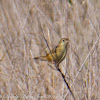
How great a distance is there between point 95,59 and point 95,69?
43 millimetres

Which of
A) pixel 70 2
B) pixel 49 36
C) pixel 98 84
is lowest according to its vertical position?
pixel 98 84

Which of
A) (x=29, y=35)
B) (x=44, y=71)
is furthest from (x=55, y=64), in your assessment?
(x=29, y=35)

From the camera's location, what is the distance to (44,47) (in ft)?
1.94

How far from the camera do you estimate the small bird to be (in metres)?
0.59

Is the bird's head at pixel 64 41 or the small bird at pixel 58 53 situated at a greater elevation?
the bird's head at pixel 64 41

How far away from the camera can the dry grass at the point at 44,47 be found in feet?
1.82

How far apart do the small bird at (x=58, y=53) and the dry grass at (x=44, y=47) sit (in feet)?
0.06

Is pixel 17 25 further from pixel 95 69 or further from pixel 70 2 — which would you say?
pixel 95 69

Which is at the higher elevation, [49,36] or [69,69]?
[49,36]

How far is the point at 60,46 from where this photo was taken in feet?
1.95

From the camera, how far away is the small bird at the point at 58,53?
588mm

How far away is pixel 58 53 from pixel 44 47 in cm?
6

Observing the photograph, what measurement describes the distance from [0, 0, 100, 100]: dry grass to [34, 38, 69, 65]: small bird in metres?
0.02

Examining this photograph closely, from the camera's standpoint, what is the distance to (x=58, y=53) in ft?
1.98
